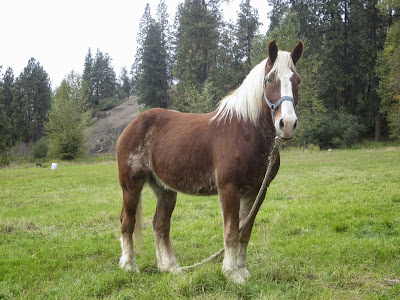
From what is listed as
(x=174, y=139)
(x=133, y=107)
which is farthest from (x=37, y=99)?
(x=174, y=139)

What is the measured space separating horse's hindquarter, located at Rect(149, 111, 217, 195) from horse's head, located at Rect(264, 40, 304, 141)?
90 cm

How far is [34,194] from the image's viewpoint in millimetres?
11664

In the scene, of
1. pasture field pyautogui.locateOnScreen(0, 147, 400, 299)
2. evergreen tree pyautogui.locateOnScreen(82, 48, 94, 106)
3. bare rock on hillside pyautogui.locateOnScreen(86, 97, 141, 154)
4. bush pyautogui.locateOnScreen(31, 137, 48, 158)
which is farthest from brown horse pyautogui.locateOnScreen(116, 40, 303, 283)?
evergreen tree pyautogui.locateOnScreen(82, 48, 94, 106)

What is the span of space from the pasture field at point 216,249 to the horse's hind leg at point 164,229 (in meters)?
0.18

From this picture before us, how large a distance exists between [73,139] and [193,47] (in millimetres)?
19759

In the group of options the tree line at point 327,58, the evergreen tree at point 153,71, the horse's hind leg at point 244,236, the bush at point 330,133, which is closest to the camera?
the horse's hind leg at point 244,236

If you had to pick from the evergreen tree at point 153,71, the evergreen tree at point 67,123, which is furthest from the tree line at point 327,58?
the evergreen tree at point 67,123

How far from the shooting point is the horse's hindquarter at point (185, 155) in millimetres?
3805

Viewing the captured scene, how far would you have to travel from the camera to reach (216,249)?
4.94m

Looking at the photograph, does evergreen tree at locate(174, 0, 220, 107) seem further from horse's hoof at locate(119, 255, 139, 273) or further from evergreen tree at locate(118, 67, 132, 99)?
evergreen tree at locate(118, 67, 132, 99)

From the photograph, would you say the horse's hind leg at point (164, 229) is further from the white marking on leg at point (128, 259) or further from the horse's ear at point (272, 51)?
the horse's ear at point (272, 51)

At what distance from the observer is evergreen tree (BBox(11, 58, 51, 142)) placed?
190 feet

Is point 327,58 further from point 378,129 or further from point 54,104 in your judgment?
point 54,104

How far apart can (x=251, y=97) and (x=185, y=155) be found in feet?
3.62
